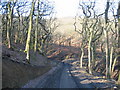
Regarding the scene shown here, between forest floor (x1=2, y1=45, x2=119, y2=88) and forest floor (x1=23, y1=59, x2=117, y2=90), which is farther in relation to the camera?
forest floor (x1=23, y1=59, x2=117, y2=90)

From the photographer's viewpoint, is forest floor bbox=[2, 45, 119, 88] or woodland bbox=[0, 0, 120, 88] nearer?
forest floor bbox=[2, 45, 119, 88]

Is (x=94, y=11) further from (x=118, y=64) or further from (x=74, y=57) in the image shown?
(x=74, y=57)

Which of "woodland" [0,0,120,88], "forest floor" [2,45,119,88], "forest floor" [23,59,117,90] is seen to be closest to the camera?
"forest floor" [2,45,119,88]

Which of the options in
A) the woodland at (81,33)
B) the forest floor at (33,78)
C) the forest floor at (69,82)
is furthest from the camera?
the woodland at (81,33)

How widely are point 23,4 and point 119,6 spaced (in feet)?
50.0

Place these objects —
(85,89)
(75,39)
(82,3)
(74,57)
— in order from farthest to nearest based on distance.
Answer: (75,39), (74,57), (82,3), (85,89)

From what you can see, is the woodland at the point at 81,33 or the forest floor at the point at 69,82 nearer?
the forest floor at the point at 69,82

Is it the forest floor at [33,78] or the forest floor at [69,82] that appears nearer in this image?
the forest floor at [33,78]

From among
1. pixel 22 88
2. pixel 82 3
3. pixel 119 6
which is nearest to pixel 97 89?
pixel 22 88

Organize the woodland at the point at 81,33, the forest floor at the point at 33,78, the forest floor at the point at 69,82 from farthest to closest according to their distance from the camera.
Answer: the woodland at the point at 81,33
the forest floor at the point at 69,82
the forest floor at the point at 33,78

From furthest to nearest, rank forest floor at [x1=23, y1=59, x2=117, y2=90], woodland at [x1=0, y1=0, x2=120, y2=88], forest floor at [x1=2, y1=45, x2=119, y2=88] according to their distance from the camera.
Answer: woodland at [x1=0, y1=0, x2=120, y2=88]
forest floor at [x1=23, y1=59, x2=117, y2=90]
forest floor at [x1=2, y1=45, x2=119, y2=88]

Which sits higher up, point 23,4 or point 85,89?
point 23,4

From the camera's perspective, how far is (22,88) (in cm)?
1155

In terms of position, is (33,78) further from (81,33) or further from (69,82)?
(81,33)
